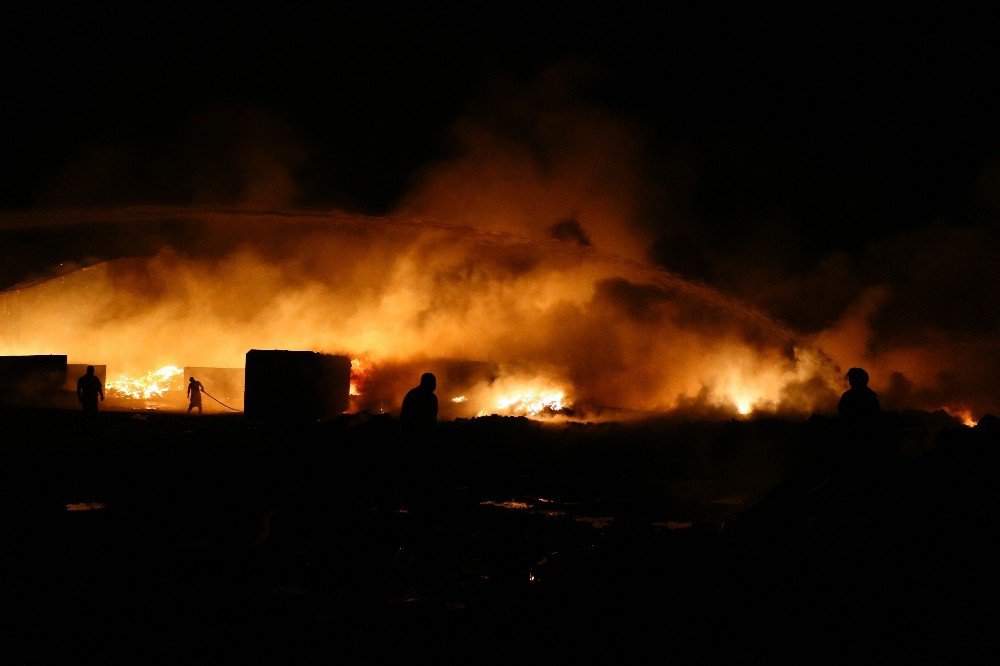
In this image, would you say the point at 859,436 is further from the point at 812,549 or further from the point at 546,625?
the point at 546,625

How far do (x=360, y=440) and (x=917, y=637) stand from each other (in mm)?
8570

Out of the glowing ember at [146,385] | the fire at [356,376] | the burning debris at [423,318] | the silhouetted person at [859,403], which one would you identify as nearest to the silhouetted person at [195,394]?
the burning debris at [423,318]

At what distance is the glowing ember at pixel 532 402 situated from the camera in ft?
66.6

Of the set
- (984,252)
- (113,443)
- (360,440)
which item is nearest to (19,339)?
(113,443)

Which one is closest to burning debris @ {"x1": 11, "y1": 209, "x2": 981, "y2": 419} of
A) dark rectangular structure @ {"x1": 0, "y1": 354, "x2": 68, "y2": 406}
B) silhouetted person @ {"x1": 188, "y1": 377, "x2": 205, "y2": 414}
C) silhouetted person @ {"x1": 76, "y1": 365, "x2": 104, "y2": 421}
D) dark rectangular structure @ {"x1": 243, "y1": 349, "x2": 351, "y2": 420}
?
dark rectangular structure @ {"x1": 243, "y1": 349, "x2": 351, "y2": 420}

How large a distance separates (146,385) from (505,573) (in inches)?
907

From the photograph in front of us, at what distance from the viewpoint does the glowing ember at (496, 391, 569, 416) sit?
20.3m

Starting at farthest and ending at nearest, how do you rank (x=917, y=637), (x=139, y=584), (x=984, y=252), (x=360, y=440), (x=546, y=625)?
(x=984, y=252)
(x=360, y=440)
(x=139, y=584)
(x=546, y=625)
(x=917, y=637)

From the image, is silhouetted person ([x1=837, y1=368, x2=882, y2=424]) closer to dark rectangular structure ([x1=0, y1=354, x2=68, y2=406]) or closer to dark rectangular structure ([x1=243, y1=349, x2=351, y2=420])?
dark rectangular structure ([x1=243, y1=349, x2=351, y2=420])

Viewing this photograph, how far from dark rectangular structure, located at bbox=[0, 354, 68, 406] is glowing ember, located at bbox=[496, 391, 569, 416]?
39.4 feet

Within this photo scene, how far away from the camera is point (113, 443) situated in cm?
1152

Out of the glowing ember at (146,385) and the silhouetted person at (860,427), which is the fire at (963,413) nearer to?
the silhouetted person at (860,427)

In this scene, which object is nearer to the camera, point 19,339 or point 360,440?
point 360,440

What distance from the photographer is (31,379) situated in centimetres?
2050
